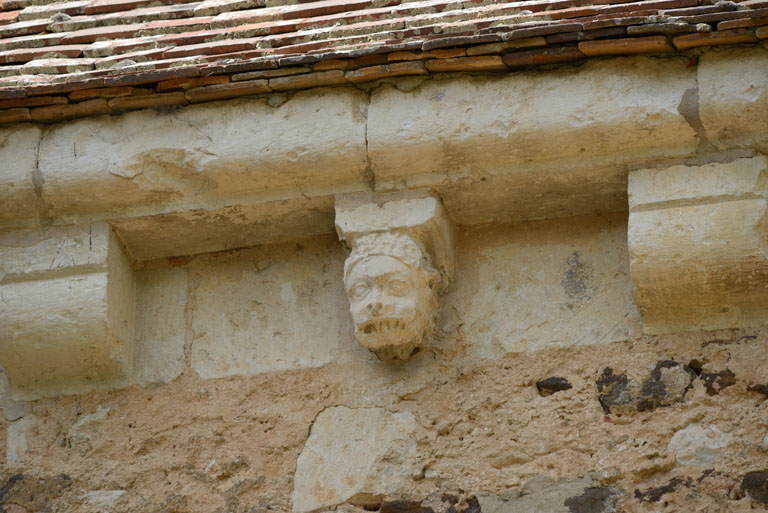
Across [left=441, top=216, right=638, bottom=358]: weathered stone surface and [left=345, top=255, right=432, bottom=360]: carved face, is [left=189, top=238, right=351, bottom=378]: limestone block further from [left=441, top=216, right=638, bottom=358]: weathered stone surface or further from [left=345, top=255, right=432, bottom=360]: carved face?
[left=441, top=216, right=638, bottom=358]: weathered stone surface

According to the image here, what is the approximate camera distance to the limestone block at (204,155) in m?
3.23

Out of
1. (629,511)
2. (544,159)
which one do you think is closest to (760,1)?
(544,159)

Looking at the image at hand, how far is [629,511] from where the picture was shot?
2.86m

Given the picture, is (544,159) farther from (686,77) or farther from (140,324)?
(140,324)

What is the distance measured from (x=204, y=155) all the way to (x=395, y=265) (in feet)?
2.09

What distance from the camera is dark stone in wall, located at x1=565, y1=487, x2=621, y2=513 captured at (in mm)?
2885

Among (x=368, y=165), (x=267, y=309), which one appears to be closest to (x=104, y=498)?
(x=267, y=309)

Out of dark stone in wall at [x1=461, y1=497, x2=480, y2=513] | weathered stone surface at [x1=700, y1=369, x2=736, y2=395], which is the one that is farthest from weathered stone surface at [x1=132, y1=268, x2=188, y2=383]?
weathered stone surface at [x1=700, y1=369, x2=736, y2=395]

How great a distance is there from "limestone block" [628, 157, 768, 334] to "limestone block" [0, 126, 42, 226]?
67.5 inches

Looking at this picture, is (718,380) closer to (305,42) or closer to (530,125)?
(530,125)

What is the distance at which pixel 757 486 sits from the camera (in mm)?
2801

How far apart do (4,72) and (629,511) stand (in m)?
2.25

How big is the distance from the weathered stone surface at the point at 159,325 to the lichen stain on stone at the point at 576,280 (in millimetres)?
1147

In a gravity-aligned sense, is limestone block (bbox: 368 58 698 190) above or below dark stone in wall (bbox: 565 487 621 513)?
above
